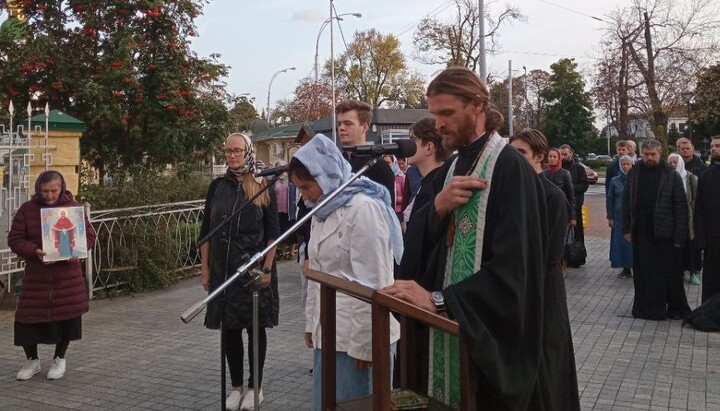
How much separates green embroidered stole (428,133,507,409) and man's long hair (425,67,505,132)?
171mm

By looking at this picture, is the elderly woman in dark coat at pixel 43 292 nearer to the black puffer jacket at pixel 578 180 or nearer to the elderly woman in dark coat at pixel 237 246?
the elderly woman in dark coat at pixel 237 246

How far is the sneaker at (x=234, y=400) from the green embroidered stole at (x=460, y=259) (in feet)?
9.27

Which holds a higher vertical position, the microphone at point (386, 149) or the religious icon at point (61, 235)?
the microphone at point (386, 149)

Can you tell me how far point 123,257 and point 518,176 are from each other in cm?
818

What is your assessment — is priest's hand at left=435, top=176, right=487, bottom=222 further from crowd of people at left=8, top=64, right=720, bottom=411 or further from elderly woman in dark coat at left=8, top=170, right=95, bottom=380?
elderly woman in dark coat at left=8, top=170, right=95, bottom=380

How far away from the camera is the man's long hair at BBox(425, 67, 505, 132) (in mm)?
2525

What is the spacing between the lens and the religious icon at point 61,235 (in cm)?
596

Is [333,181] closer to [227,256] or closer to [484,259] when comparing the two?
[484,259]

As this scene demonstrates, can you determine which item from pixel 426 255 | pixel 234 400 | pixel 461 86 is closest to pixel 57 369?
pixel 234 400

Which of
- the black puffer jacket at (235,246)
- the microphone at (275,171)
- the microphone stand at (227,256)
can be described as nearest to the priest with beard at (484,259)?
the microphone stand at (227,256)

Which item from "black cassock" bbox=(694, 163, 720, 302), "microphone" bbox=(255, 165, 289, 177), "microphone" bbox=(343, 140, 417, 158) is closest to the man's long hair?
"microphone" bbox=(343, 140, 417, 158)

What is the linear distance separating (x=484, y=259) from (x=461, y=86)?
0.62 meters

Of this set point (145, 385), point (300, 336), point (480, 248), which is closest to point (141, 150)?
point (300, 336)

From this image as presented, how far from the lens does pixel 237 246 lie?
16.2ft
